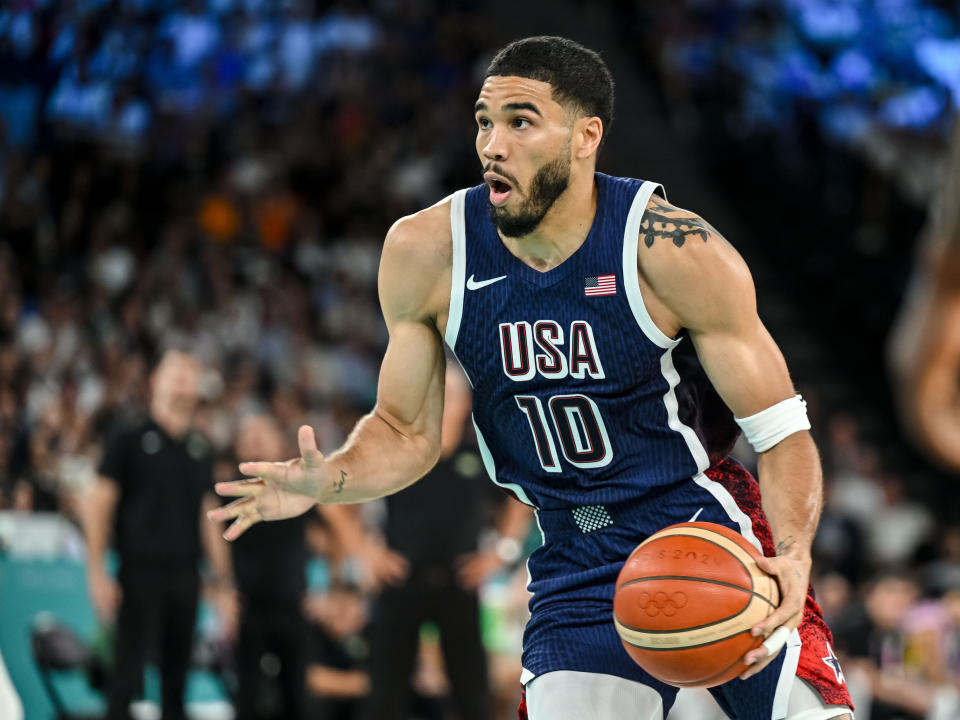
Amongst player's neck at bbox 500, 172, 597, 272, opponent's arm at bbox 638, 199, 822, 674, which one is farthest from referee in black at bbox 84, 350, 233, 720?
opponent's arm at bbox 638, 199, 822, 674

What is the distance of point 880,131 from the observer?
669 inches

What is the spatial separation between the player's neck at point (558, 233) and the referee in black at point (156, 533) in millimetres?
5155

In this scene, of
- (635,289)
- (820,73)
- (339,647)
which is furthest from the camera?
(820,73)

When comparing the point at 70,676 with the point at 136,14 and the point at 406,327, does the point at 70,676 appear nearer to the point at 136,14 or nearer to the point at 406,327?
the point at 406,327

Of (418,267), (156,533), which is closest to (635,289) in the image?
(418,267)

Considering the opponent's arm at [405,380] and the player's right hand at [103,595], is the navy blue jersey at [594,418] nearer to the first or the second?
the opponent's arm at [405,380]

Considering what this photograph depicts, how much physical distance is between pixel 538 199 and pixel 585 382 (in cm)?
58

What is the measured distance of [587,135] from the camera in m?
4.32

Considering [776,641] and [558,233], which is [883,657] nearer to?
[558,233]

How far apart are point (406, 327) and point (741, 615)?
4.92 ft

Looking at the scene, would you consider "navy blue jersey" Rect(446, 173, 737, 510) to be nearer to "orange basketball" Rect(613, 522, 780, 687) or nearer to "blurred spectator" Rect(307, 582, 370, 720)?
"orange basketball" Rect(613, 522, 780, 687)

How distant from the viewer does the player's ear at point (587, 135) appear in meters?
4.27

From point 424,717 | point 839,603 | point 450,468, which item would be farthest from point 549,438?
point 839,603

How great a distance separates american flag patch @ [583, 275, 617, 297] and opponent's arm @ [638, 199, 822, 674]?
13cm
